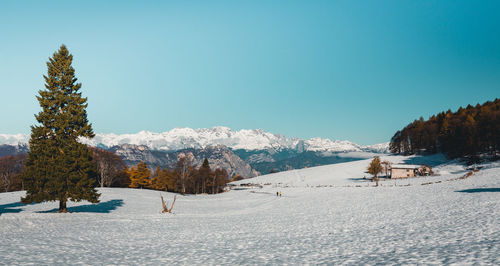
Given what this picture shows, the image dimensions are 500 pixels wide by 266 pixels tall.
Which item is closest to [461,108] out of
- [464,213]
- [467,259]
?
[464,213]

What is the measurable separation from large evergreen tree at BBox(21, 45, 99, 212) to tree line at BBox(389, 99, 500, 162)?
102m

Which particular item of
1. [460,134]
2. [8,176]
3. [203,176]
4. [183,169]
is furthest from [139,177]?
[460,134]

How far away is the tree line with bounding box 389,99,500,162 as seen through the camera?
277 ft

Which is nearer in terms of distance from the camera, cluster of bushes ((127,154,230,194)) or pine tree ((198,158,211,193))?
cluster of bushes ((127,154,230,194))

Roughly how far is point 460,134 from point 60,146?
375 feet

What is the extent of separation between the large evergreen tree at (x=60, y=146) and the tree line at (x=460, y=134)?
102 metres

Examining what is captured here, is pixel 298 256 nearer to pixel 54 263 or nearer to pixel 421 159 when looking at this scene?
pixel 54 263

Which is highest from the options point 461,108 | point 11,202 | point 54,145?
point 461,108

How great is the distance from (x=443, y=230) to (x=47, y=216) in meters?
33.0

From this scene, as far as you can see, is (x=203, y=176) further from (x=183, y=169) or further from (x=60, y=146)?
(x=60, y=146)

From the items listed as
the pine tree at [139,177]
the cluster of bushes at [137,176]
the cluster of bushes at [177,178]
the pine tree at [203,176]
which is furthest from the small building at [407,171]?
the pine tree at [139,177]

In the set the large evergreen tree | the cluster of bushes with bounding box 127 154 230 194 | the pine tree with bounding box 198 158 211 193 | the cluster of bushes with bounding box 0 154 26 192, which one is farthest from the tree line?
the cluster of bushes with bounding box 0 154 26 192

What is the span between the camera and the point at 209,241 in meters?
18.5

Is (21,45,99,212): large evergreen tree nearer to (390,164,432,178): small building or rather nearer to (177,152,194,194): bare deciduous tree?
(177,152,194,194): bare deciduous tree
